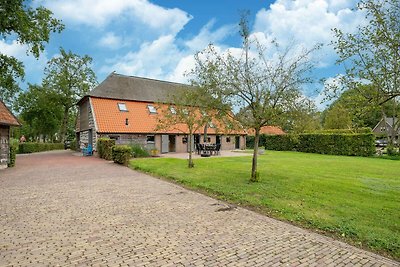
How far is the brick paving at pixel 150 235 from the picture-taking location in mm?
4148

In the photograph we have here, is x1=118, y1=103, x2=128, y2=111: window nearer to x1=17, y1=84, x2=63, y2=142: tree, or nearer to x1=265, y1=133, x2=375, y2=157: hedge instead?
x1=265, y1=133, x2=375, y2=157: hedge

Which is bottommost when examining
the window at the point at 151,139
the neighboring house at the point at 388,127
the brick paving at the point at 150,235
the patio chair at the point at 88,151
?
the brick paving at the point at 150,235

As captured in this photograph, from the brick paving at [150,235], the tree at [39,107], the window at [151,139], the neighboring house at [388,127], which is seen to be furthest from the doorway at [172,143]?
the tree at [39,107]

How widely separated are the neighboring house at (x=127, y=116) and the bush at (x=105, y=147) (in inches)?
79.1

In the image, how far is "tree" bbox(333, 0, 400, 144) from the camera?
18.7 ft

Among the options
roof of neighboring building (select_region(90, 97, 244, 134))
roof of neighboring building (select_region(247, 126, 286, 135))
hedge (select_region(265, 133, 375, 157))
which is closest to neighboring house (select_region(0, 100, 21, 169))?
roof of neighboring building (select_region(90, 97, 244, 134))

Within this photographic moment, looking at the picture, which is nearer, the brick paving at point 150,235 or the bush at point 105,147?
the brick paving at point 150,235

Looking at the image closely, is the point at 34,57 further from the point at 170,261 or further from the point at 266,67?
the point at 170,261

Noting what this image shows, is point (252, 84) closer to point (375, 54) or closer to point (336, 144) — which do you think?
point (375, 54)

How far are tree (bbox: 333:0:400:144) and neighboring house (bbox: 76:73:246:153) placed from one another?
57.1ft

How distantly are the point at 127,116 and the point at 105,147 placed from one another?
602 cm

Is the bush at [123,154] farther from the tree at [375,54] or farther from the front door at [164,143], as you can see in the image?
the tree at [375,54]

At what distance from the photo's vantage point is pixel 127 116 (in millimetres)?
26578

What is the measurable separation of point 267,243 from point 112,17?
14.2m
